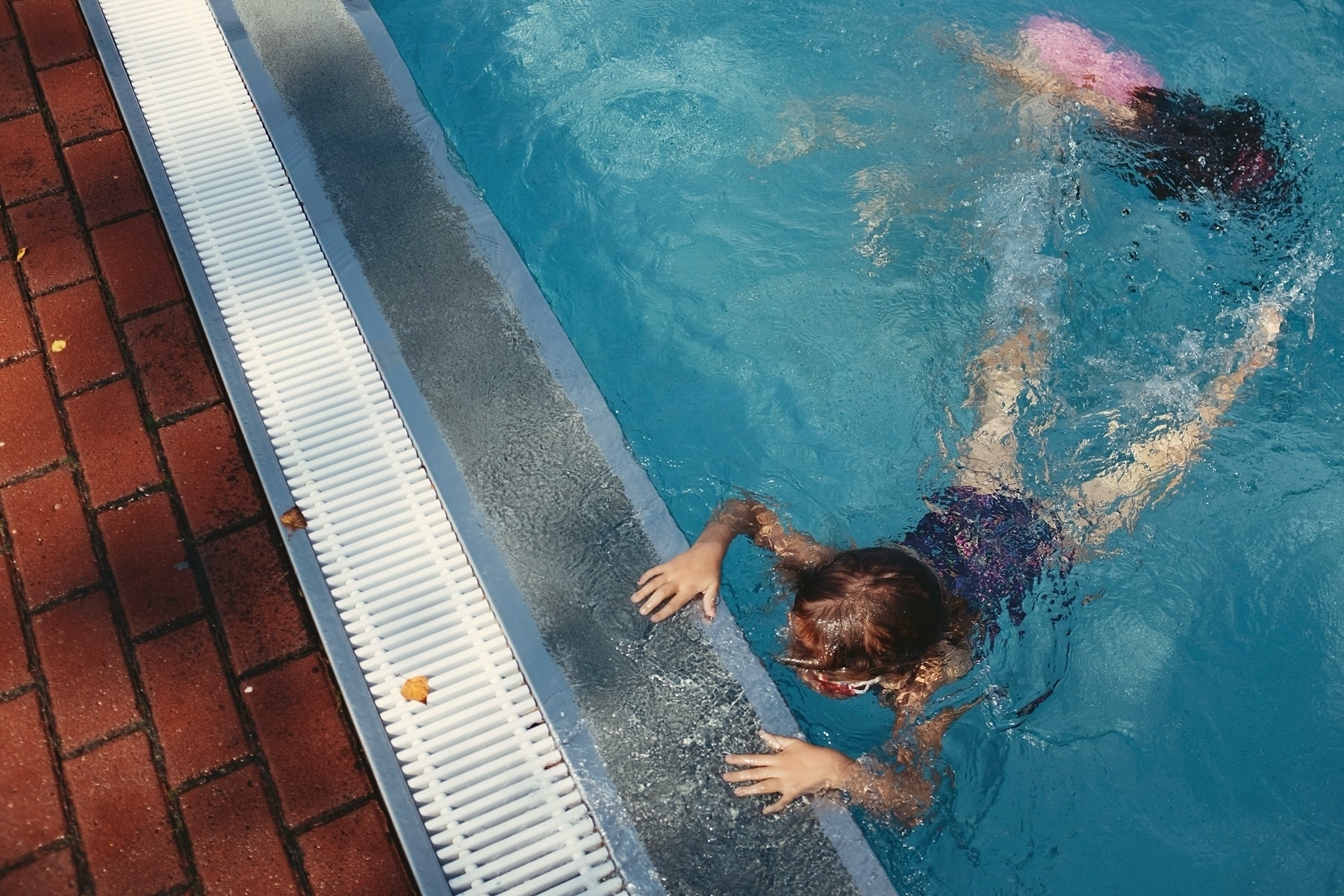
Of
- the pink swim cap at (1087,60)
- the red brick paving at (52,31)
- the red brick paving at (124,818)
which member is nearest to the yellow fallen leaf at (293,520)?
the red brick paving at (124,818)

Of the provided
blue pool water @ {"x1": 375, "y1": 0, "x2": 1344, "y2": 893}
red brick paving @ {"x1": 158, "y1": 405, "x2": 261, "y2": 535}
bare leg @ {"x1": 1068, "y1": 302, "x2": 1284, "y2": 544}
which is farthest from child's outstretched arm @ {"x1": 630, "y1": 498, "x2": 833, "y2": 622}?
red brick paving @ {"x1": 158, "y1": 405, "x2": 261, "y2": 535}

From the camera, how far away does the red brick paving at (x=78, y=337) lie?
11.0 ft

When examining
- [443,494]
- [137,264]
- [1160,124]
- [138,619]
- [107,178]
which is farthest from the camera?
[1160,124]

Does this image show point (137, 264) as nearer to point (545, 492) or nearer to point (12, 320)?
point (12, 320)

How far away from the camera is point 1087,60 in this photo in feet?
14.9

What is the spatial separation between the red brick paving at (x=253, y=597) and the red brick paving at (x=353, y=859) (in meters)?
0.56

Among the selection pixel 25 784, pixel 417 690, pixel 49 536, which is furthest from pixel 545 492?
pixel 25 784

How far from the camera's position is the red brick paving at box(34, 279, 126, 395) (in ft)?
11.0

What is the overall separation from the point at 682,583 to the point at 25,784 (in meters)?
1.98

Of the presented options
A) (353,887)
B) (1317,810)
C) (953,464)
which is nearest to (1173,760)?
(1317,810)

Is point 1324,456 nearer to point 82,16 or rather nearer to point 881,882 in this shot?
point 881,882

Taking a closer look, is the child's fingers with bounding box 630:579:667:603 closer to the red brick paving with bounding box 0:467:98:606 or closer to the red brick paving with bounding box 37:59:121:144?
the red brick paving with bounding box 0:467:98:606

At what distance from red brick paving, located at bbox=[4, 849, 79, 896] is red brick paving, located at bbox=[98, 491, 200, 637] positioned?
65 centimetres

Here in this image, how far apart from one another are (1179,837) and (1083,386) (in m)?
1.66
